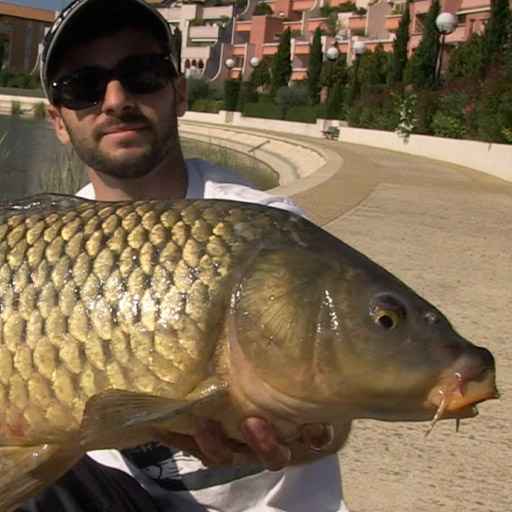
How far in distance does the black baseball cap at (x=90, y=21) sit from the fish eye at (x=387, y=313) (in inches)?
49.1

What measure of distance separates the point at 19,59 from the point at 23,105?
39.8 meters

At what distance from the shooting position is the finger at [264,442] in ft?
5.49

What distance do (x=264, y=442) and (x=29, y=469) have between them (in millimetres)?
445

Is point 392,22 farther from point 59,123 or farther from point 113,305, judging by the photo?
point 113,305

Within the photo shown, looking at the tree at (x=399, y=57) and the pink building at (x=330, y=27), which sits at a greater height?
the pink building at (x=330, y=27)

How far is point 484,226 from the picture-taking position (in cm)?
980

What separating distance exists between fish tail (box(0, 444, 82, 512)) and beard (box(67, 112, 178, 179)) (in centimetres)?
101

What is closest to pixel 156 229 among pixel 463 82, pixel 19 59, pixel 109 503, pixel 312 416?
pixel 312 416

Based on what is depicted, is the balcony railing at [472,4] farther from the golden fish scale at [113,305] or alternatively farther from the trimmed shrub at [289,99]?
the golden fish scale at [113,305]

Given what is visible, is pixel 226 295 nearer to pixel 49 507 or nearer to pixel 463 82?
pixel 49 507

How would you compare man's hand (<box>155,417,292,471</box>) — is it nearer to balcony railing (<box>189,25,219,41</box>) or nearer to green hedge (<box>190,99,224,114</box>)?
green hedge (<box>190,99,224,114</box>)

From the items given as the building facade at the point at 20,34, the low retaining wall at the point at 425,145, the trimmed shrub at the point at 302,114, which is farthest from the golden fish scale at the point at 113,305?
the building facade at the point at 20,34

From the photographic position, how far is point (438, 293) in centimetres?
600

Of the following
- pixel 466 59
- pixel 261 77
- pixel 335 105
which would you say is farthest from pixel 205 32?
pixel 466 59
